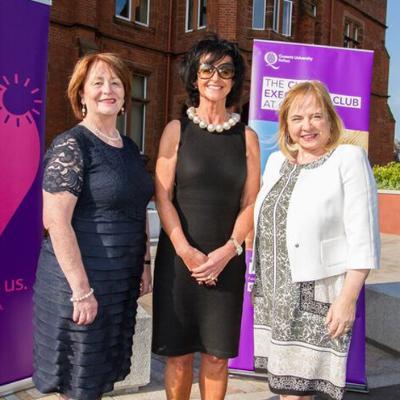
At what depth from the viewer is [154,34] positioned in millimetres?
15305

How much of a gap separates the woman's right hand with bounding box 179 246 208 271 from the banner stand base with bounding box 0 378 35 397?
1.67 metres

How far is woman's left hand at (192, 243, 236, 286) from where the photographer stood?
2476 mm

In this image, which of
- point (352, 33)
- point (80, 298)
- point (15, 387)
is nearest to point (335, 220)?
point (80, 298)

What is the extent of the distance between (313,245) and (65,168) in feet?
3.56

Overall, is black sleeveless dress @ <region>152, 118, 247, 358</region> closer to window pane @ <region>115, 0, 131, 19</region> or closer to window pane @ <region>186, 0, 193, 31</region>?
window pane @ <region>115, 0, 131, 19</region>

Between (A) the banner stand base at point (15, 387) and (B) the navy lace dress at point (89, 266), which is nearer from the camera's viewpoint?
(B) the navy lace dress at point (89, 266)

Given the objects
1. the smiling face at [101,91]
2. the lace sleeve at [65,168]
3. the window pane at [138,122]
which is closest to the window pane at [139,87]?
the window pane at [138,122]

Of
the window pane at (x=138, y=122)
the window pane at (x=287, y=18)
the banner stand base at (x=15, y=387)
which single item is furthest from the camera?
the window pane at (x=287, y=18)

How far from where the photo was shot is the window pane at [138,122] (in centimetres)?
1533

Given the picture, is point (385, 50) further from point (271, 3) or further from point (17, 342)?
point (17, 342)

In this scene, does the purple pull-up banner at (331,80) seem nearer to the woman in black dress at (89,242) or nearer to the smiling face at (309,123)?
the smiling face at (309,123)

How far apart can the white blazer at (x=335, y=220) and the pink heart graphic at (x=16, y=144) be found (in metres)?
1.81

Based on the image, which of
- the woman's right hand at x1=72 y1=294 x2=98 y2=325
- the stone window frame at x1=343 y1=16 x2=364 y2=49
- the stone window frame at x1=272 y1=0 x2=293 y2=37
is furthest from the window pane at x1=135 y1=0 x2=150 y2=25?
the woman's right hand at x1=72 y1=294 x2=98 y2=325

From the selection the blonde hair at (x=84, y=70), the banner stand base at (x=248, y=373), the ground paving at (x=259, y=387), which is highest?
the blonde hair at (x=84, y=70)
